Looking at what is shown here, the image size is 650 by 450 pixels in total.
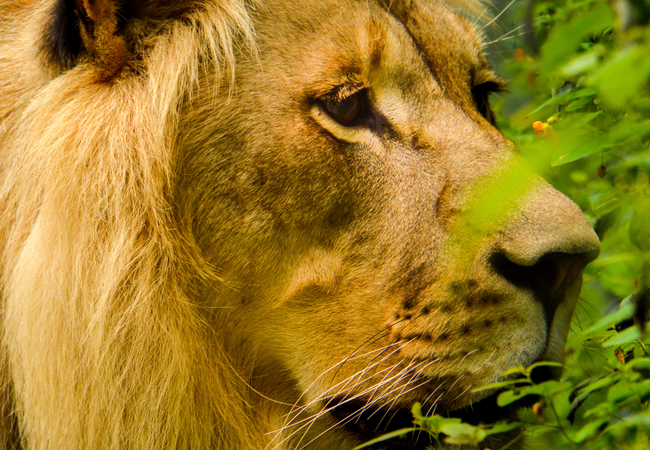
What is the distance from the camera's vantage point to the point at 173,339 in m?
1.94

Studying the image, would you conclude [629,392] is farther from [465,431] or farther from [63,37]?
[63,37]

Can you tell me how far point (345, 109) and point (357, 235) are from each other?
38 centimetres

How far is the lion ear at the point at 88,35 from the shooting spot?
1941mm

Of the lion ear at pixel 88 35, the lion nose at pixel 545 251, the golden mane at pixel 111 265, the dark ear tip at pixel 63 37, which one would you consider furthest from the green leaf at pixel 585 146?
the dark ear tip at pixel 63 37

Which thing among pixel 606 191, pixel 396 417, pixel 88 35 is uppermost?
pixel 88 35

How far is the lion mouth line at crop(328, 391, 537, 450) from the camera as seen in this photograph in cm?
191

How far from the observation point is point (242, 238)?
6.41 ft

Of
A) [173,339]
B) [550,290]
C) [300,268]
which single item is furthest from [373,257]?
[173,339]

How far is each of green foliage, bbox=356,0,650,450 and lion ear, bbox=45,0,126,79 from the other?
3.75 ft

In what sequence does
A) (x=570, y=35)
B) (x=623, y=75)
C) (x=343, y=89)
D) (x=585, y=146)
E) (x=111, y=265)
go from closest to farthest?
(x=623, y=75), (x=570, y=35), (x=585, y=146), (x=111, y=265), (x=343, y=89)

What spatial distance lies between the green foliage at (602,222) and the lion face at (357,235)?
0.13 m

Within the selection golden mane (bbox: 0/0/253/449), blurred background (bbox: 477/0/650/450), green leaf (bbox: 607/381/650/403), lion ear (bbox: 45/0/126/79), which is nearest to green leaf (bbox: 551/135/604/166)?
blurred background (bbox: 477/0/650/450)

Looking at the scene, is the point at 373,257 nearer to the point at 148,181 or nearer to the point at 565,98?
the point at 148,181

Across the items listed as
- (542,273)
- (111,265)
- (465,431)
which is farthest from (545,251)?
(111,265)
